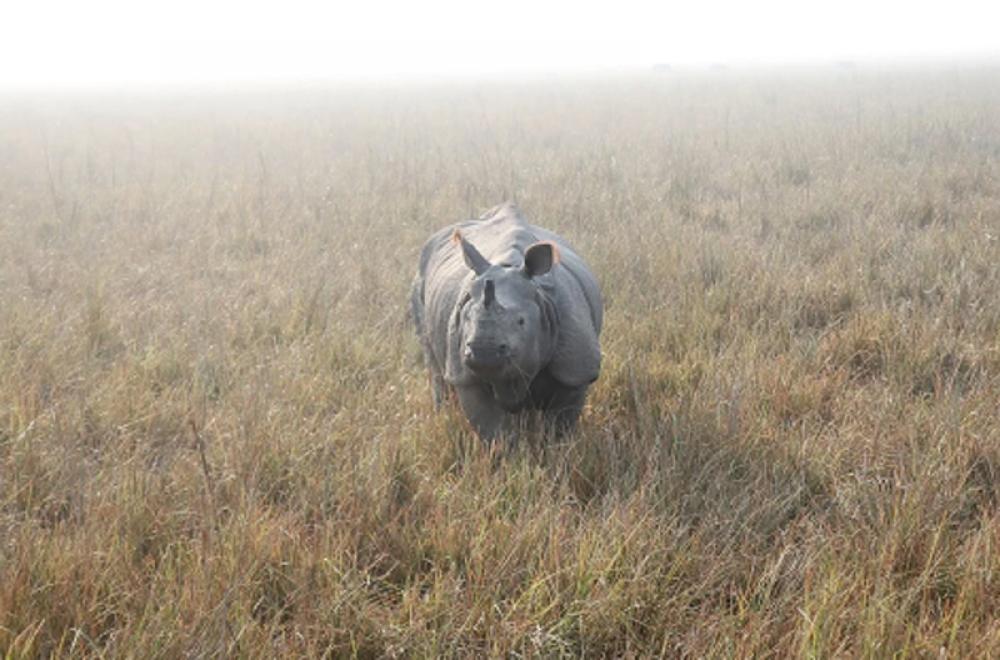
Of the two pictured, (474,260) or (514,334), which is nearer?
(514,334)

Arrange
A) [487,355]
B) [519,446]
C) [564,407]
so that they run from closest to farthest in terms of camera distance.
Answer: [487,355]
[519,446]
[564,407]

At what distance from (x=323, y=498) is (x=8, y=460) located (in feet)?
3.97

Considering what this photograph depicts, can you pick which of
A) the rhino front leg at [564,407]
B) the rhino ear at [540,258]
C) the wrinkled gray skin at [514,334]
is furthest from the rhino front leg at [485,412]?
the rhino ear at [540,258]

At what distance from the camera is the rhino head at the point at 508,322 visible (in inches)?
123

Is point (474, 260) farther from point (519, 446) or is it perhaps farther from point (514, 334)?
point (519, 446)

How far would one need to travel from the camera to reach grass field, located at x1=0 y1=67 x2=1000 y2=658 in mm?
2387

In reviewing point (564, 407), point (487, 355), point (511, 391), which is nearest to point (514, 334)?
point (487, 355)

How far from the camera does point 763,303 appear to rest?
5258 mm

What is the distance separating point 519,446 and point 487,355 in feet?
1.64


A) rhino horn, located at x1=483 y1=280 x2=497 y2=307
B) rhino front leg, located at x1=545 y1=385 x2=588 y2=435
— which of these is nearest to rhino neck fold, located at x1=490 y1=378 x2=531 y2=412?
rhino front leg, located at x1=545 y1=385 x2=588 y2=435

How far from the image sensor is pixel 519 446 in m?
3.41

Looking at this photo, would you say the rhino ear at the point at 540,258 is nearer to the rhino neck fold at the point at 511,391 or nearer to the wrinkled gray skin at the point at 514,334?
the wrinkled gray skin at the point at 514,334

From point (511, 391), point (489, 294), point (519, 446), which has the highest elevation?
point (489, 294)

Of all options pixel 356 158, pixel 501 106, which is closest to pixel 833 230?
pixel 356 158
